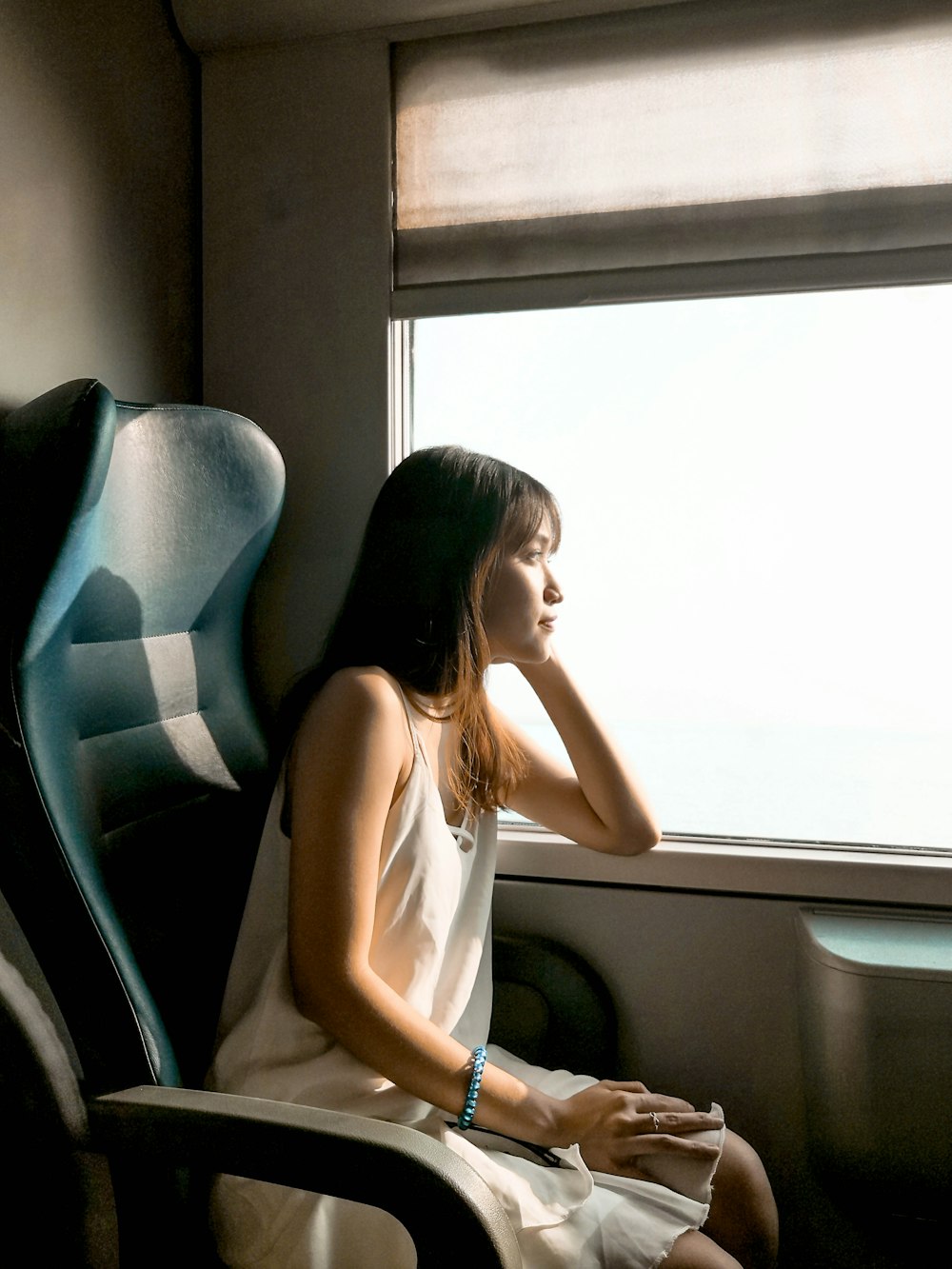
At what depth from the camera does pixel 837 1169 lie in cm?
129

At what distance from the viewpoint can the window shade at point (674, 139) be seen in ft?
4.63


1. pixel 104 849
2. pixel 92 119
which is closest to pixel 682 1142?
pixel 104 849

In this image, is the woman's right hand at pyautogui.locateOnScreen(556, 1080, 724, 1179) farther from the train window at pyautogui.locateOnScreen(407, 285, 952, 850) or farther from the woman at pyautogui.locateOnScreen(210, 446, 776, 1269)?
the train window at pyautogui.locateOnScreen(407, 285, 952, 850)

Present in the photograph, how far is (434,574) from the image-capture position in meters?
1.23

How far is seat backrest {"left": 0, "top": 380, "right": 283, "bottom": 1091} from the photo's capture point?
34.4 inches

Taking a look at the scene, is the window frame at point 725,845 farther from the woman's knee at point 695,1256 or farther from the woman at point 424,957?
the woman's knee at point 695,1256

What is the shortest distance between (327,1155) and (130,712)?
1.70ft

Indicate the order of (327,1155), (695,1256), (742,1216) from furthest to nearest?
1. (742,1216)
2. (695,1256)
3. (327,1155)

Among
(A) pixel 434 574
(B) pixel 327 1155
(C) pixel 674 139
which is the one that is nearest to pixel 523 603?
(A) pixel 434 574

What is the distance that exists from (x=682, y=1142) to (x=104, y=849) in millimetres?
714

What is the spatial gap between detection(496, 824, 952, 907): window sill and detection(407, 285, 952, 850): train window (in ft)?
0.15

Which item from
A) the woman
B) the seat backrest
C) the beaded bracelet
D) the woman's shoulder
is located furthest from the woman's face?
the beaded bracelet

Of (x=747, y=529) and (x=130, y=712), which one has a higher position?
(x=747, y=529)

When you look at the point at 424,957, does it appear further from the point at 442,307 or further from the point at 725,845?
the point at 442,307
